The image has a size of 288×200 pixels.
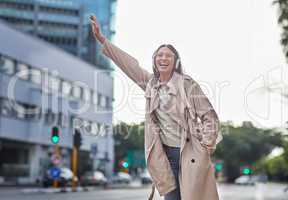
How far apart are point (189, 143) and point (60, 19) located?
306 ft

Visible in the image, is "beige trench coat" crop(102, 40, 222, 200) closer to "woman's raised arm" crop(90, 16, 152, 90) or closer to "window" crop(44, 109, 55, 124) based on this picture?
"woman's raised arm" crop(90, 16, 152, 90)

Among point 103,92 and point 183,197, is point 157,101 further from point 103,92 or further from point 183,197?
point 103,92

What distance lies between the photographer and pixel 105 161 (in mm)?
63156

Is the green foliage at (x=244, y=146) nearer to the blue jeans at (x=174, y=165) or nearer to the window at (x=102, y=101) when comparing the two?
the window at (x=102, y=101)

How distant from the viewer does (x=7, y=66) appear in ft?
145

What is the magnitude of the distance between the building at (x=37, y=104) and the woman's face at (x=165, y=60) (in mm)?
38147

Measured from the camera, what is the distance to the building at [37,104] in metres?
44.4

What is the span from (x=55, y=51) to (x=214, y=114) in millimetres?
49299

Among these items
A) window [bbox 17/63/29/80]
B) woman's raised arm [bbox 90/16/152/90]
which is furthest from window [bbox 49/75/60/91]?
woman's raised arm [bbox 90/16/152/90]

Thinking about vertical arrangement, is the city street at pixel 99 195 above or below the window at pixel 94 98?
below

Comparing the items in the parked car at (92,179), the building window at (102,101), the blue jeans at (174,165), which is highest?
the building window at (102,101)

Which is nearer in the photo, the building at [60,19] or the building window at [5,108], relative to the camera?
the building window at [5,108]

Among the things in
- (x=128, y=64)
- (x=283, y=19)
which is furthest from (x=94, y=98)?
(x=128, y=64)

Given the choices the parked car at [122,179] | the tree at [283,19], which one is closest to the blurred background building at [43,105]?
the parked car at [122,179]
